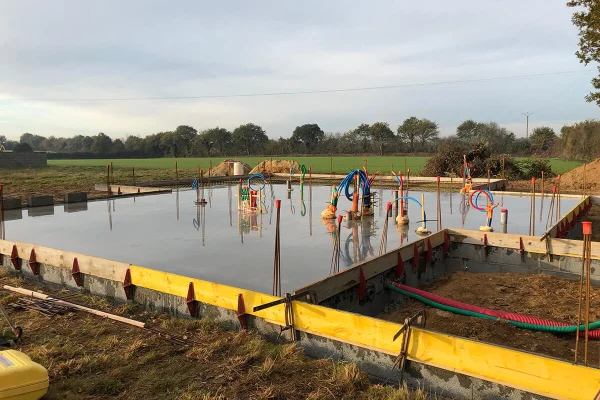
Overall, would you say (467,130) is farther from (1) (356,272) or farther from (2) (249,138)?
(1) (356,272)

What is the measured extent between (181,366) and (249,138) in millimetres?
62586

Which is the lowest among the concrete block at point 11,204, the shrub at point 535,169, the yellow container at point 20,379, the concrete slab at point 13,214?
the yellow container at point 20,379

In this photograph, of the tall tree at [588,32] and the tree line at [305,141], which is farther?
the tree line at [305,141]

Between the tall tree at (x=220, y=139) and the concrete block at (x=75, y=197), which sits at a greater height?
the tall tree at (x=220, y=139)

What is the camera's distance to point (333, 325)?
3.31 m

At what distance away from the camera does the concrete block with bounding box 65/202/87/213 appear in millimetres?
9812

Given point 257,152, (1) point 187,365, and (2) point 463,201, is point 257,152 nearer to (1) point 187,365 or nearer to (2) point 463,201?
(2) point 463,201

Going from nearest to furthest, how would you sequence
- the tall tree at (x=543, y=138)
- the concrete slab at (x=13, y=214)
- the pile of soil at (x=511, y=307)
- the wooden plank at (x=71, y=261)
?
the pile of soil at (x=511, y=307)
the wooden plank at (x=71, y=261)
the concrete slab at (x=13, y=214)
the tall tree at (x=543, y=138)

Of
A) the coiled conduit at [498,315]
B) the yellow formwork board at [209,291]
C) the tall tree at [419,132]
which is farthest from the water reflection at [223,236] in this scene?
the tall tree at [419,132]

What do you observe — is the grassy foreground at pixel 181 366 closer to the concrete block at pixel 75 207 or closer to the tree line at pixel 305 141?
the concrete block at pixel 75 207

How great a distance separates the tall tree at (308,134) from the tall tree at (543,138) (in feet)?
85.8

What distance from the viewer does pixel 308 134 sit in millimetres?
63812

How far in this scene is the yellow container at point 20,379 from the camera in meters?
2.49

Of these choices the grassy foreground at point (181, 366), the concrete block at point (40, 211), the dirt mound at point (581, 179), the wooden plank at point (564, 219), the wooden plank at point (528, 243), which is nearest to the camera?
the grassy foreground at point (181, 366)
